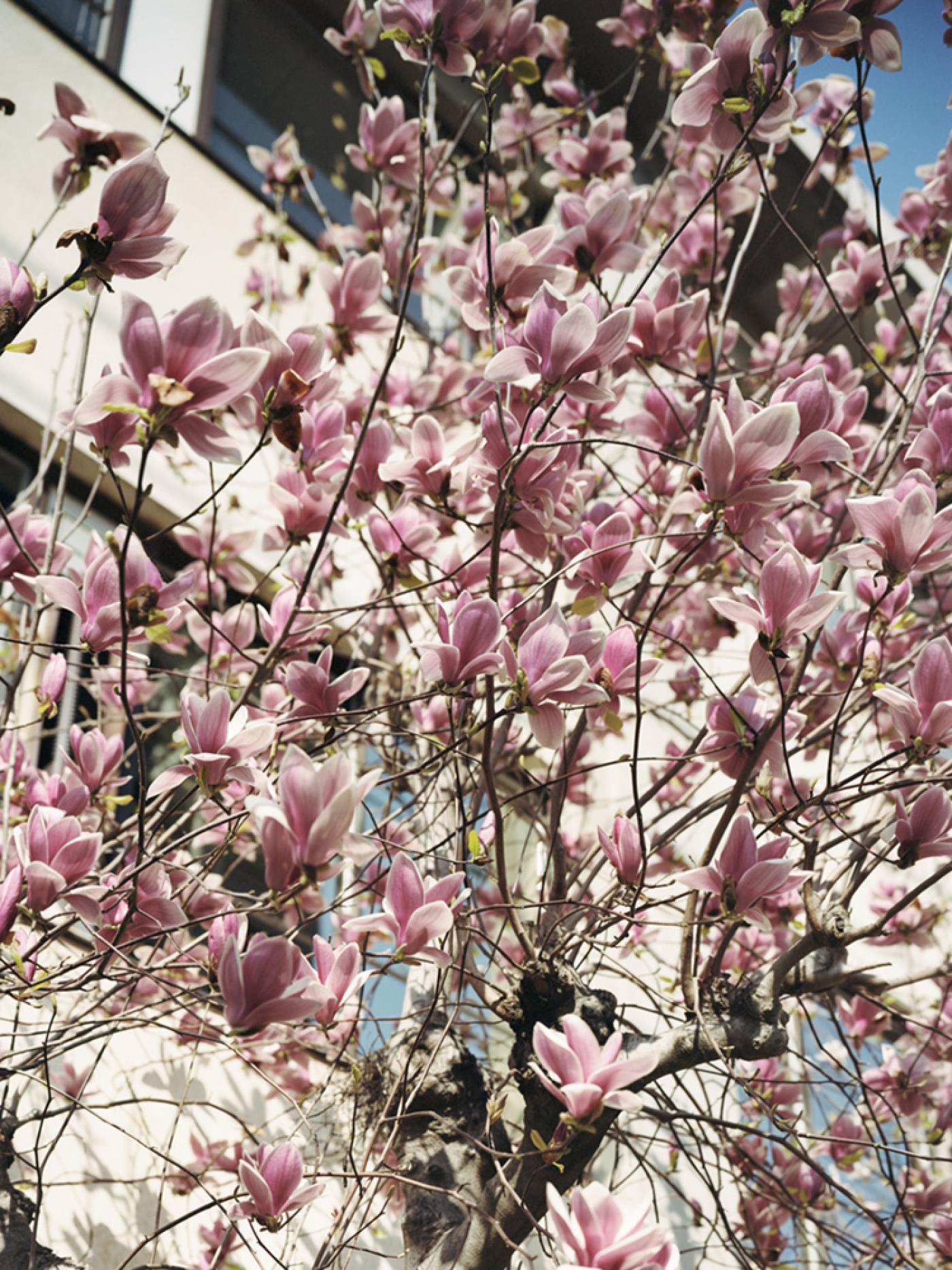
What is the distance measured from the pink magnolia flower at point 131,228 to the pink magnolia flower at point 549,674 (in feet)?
1.73

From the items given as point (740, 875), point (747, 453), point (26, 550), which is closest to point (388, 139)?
point (26, 550)

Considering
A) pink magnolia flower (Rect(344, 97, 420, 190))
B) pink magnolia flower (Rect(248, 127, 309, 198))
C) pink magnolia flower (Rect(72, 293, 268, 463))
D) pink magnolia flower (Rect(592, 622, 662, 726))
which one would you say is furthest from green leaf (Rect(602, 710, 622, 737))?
pink magnolia flower (Rect(248, 127, 309, 198))

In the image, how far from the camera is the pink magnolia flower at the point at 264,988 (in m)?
0.89

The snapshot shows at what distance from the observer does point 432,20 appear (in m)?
1.50

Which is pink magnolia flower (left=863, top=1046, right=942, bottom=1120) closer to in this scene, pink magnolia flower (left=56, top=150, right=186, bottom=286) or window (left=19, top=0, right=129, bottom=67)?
pink magnolia flower (left=56, top=150, right=186, bottom=286)

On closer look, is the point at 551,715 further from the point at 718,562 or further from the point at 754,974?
the point at 718,562

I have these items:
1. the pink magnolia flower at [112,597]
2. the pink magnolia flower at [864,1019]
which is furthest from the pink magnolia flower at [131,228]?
the pink magnolia flower at [864,1019]

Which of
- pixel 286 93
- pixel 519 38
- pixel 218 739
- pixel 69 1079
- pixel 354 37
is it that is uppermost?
pixel 286 93

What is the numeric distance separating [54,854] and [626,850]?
67 centimetres

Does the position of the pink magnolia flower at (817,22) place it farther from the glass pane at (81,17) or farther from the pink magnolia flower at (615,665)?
the glass pane at (81,17)

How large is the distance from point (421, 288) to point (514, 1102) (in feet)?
6.59

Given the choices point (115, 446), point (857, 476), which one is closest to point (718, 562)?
point (857, 476)

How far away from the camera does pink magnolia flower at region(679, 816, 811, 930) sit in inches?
49.6

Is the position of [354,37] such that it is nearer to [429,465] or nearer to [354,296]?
[354,296]
